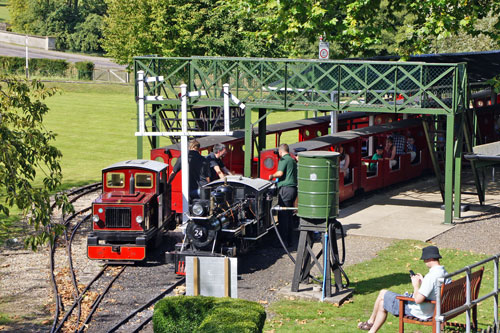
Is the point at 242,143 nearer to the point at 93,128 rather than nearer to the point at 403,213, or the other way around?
the point at 403,213

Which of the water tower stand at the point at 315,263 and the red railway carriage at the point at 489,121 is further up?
the red railway carriage at the point at 489,121

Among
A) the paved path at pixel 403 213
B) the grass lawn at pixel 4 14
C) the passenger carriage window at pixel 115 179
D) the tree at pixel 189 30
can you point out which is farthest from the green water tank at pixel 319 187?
the grass lawn at pixel 4 14

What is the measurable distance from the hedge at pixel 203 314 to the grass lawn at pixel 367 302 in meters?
1.81

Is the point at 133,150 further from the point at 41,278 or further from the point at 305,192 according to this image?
the point at 305,192

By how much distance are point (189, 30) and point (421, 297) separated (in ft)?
123

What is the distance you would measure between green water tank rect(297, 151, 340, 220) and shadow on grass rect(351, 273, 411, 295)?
5.74 feet

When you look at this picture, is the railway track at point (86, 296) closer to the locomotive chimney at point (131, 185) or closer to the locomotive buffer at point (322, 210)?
the locomotive chimney at point (131, 185)

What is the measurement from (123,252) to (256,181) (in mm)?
3278

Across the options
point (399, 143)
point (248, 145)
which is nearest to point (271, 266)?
point (248, 145)

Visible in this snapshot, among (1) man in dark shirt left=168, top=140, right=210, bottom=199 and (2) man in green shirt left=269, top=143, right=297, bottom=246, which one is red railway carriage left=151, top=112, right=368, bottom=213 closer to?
(1) man in dark shirt left=168, top=140, right=210, bottom=199

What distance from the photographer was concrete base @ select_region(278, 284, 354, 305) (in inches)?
524

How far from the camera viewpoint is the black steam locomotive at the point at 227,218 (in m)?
14.6

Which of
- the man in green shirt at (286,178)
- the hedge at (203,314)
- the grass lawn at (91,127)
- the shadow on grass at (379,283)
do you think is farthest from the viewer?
the grass lawn at (91,127)

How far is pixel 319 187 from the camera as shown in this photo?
13.3 meters
